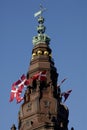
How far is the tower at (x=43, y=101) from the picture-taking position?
149913 millimetres

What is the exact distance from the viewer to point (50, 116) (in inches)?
5910

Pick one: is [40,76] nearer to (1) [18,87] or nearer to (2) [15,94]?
(1) [18,87]

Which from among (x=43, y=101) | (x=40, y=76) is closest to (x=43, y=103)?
(x=43, y=101)

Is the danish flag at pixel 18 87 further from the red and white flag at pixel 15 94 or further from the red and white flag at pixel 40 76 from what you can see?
the red and white flag at pixel 40 76

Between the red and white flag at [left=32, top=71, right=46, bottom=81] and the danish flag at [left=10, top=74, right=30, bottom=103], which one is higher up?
the red and white flag at [left=32, top=71, right=46, bottom=81]

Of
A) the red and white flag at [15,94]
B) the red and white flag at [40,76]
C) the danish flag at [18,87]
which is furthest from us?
the red and white flag at [40,76]

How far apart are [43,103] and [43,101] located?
0.50 meters

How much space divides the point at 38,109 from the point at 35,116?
169 centimetres

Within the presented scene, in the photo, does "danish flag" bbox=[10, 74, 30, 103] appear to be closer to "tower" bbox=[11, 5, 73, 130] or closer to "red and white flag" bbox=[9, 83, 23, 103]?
"red and white flag" bbox=[9, 83, 23, 103]

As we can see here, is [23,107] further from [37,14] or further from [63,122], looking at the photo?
[37,14]

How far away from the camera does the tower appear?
150 metres

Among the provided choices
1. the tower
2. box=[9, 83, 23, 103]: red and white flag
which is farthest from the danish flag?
the tower

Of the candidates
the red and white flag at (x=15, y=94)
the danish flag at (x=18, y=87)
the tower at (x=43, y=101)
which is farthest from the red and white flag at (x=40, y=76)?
the red and white flag at (x=15, y=94)

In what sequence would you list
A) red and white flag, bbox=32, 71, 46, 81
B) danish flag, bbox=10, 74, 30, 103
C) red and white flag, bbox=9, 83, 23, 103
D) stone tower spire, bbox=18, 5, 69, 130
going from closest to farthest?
stone tower spire, bbox=18, 5, 69, 130 < red and white flag, bbox=9, 83, 23, 103 < danish flag, bbox=10, 74, 30, 103 < red and white flag, bbox=32, 71, 46, 81
